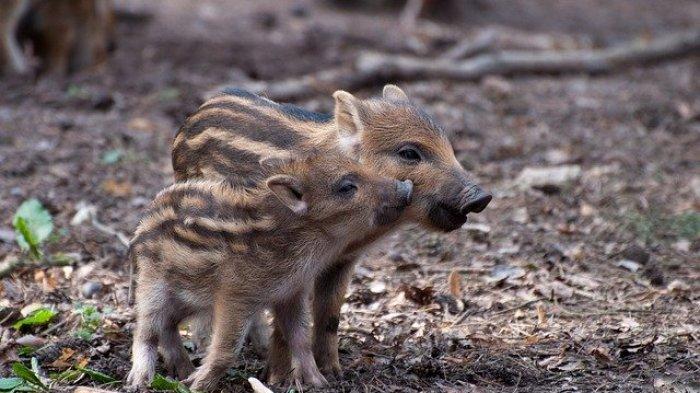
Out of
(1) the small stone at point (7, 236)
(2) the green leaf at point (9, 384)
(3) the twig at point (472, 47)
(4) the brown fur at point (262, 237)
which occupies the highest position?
(4) the brown fur at point (262, 237)

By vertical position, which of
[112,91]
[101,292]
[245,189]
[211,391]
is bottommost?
[112,91]

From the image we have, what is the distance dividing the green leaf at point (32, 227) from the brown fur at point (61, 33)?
200 inches

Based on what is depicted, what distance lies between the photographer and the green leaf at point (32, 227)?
18.9ft

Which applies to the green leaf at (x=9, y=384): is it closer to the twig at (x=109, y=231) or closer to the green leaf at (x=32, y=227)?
the green leaf at (x=32, y=227)

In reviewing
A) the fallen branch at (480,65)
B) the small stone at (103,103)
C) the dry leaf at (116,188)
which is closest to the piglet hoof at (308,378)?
the dry leaf at (116,188)

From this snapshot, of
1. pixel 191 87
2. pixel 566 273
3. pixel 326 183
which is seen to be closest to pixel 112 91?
pixel 191 87

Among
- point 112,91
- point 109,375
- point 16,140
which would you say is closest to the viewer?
point 109,375

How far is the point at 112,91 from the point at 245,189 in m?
6.13

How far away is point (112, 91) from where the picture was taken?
1027 cm

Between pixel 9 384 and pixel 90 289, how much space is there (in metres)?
1.29

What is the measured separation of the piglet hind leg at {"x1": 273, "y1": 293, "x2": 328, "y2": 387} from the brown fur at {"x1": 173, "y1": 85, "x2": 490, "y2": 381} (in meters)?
0.09

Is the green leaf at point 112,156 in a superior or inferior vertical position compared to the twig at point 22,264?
inferior

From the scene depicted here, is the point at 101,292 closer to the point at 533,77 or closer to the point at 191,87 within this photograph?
the point at 191,87

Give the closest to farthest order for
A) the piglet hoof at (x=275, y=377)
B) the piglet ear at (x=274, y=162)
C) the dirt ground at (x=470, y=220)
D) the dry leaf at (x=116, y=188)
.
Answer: the piglet ear at (x=274, y=162) → the piglet hoof at (x=275, y=377) → the dirt ground at (x=470, y=220) → the dry leaf at (x=116, y=188)
